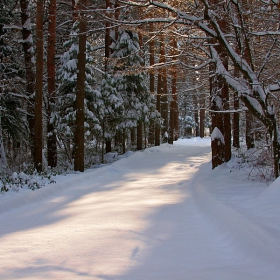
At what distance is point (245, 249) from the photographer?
12.1ft

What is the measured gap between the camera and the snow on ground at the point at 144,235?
10.5ft

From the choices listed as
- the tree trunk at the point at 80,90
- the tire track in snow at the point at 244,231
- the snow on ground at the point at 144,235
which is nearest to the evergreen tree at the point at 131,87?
the tree trunk at the point at 80,90

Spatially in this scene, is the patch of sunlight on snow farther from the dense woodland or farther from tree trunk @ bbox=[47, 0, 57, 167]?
tree trunk @ bbox=[47, 0, 57, 167]

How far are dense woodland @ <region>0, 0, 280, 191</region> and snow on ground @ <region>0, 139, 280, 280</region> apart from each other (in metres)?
1.89

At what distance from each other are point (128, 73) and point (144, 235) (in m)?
5.62

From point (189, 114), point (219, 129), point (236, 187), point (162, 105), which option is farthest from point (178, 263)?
point (189, 114)

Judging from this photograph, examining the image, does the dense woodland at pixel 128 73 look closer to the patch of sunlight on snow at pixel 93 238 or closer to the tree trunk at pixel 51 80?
the tree trunk at pixel 51 80

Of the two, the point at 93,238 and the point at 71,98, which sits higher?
the point at 71,98

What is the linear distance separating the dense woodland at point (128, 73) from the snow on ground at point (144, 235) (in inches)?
74.5

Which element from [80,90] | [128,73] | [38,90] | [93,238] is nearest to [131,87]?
[80,90]

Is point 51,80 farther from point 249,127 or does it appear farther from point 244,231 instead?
point 244,231

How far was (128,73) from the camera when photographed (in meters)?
8.90

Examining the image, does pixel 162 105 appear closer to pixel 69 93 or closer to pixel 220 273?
pixel 69 93

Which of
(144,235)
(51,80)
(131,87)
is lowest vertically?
(144,235)
